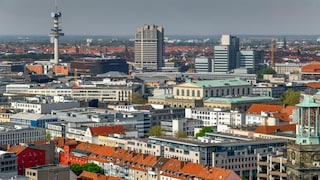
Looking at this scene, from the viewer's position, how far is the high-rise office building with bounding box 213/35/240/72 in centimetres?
13888

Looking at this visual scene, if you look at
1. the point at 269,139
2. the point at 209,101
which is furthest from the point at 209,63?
the point at 269,139

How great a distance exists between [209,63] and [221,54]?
3.41 metres

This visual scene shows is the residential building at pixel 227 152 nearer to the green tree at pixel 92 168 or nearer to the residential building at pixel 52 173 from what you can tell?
the green tree at pixel 92 168

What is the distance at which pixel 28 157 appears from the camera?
48.4 m

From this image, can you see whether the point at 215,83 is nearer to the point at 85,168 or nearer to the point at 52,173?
the point at 85,168

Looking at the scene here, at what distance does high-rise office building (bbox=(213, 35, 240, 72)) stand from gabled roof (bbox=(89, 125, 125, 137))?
79.3 m

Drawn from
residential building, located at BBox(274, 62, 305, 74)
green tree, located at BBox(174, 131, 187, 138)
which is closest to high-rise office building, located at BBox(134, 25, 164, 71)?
residential building, located at BBox(274, 62, 305, 74)

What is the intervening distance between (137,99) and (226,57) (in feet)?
168

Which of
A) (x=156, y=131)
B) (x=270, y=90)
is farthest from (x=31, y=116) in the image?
(x=270, y=90)

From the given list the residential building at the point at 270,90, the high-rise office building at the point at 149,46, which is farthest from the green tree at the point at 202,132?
the high-rise office building at the point at 149,46

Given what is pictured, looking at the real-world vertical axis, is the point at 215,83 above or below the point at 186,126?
above

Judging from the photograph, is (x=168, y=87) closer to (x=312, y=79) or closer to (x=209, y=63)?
(x=312, y=79)

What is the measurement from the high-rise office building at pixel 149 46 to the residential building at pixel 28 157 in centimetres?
10267

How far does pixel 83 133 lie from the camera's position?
60.7 meters
